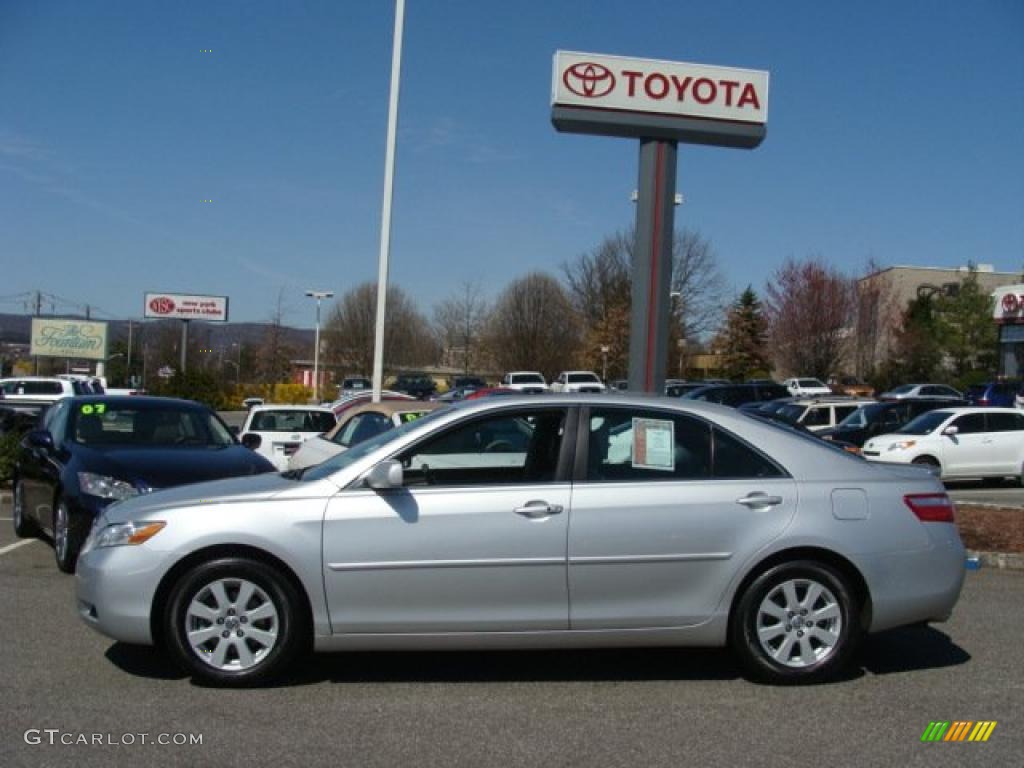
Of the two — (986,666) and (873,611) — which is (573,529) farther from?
(986,666)

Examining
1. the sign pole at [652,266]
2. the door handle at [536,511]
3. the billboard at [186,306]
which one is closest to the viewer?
the door handle at [536,511]

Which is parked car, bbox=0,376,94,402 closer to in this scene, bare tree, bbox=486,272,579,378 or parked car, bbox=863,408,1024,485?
parked car, bbox=863,408,1024,485

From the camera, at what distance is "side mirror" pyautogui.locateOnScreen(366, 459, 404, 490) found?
5.15 meters

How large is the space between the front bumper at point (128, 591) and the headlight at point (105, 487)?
2746 mm

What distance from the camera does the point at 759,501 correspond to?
5422mm

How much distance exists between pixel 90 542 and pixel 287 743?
5.88ft

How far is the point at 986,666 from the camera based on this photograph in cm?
593

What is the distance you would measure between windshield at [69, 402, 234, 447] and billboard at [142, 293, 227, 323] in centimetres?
5457

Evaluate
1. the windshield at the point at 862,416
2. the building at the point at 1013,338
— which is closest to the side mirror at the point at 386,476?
the windshield at the point at 862,416

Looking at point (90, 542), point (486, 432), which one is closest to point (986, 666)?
point (486, 432)

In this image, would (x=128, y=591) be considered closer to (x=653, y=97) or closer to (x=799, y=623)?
(x=799, y=623)

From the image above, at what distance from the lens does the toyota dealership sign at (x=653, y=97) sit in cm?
1398

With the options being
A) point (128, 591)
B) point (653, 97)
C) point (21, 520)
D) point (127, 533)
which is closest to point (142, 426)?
point (21, 520)

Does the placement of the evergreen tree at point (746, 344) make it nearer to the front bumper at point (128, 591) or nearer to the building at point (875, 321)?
the building at point (875, 321)
